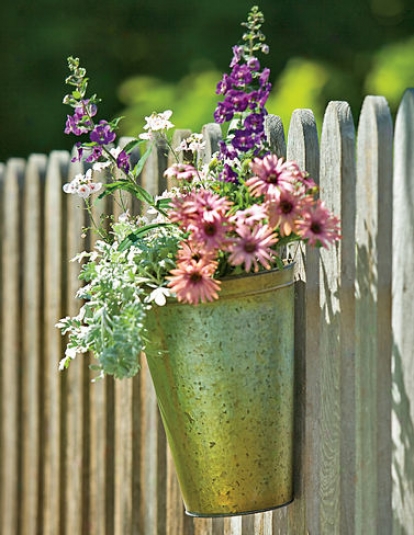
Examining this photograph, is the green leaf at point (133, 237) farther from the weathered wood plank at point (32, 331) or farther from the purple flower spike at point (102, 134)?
the weathered wood plank at point (32, 331)

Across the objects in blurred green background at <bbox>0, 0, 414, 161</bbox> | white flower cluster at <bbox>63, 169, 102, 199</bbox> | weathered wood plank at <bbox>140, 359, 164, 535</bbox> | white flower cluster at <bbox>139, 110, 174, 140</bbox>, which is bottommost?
weathered wood plank at <bbox>140, 359, 164, 535</bbox>

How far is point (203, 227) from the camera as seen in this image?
2289 mm

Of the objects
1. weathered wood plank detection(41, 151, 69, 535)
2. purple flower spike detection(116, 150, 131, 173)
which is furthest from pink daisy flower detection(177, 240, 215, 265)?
weathered wood plank detection(41, 151, 69, 535)

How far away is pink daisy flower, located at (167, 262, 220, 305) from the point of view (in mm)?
2262

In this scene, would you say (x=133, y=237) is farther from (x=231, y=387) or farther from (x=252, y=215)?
(x=231, y=387)

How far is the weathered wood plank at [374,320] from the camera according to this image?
2.38 metres

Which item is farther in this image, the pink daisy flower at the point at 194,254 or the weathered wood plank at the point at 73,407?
the weathered wood plank at the point at 73,407

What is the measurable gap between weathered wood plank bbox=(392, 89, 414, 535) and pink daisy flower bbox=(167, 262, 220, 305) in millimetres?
394

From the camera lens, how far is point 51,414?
430cm

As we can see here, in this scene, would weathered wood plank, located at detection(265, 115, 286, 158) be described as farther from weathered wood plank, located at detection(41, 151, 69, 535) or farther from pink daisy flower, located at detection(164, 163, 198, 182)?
weathered wood plank, located at detection(41, 151, 69, 535)

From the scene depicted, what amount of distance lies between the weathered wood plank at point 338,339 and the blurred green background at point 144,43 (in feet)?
12.5

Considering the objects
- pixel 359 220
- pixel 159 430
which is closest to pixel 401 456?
pixel 359 220

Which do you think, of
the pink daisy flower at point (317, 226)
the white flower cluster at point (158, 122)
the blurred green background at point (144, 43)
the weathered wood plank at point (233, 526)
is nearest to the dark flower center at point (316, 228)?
the pink daisy flower at point (317, 226)

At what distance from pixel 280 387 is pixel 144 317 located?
14.0 inches
